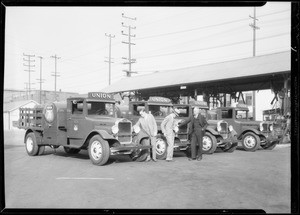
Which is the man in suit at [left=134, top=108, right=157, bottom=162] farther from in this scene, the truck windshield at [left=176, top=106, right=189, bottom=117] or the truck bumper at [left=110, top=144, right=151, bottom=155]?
the truck windshield at [left=176, top=106, right=189, bottom=117]

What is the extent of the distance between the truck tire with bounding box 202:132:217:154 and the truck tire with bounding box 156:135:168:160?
89.3 inches

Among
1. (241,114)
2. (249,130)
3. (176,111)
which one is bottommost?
(249,130)

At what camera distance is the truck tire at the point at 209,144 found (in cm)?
1188

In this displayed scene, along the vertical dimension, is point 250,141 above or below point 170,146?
below

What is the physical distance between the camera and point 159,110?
1154cm

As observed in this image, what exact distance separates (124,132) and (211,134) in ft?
14.2

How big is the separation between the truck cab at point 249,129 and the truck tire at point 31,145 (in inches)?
324

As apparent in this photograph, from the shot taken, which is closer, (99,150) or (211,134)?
(99,150)

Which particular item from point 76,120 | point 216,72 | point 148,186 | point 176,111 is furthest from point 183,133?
point 216,72

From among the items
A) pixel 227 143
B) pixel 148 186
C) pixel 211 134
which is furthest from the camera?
pixel 227 143

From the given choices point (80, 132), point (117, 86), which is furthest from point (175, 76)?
point (80, 132)

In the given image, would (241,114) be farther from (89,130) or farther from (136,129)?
(89,130)

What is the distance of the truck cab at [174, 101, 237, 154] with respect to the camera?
11555 mm
